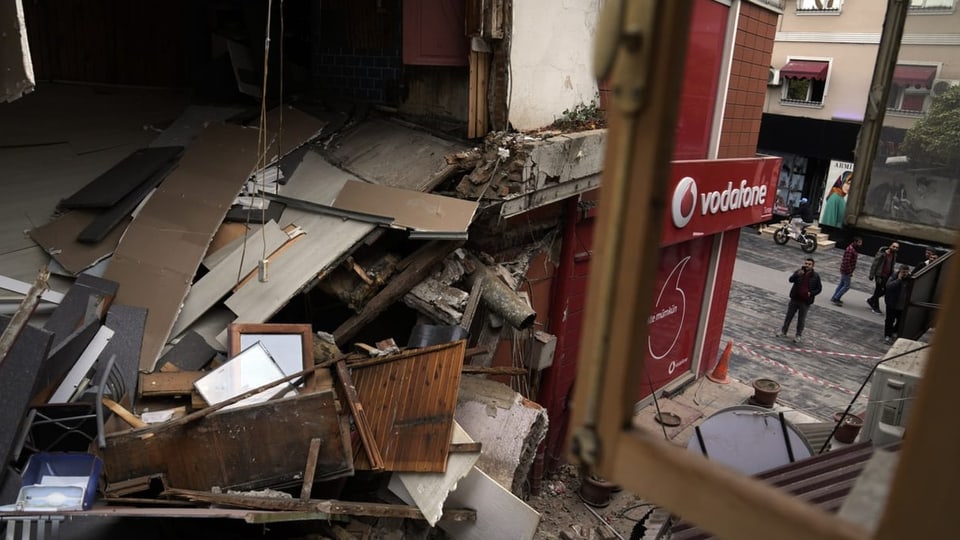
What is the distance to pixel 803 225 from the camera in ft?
72.0

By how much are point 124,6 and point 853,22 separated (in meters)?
21.4

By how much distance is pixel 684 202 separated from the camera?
29.7ft

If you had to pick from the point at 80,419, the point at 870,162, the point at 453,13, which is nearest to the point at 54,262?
the point at 80,419

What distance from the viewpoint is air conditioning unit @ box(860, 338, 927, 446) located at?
4762 mm

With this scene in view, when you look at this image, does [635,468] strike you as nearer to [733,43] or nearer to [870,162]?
[870,162]

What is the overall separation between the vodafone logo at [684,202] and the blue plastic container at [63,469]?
7435 mm

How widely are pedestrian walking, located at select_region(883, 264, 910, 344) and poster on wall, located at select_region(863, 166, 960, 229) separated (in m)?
10.9

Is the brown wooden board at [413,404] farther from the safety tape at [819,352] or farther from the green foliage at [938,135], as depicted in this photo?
the safety tape at [819,352]

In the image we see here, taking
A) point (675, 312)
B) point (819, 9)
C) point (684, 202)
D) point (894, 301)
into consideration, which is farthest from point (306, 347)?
point (819, 9)

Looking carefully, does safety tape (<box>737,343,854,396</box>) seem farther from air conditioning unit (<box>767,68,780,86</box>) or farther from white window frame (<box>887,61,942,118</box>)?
air conditioning unit (<box>767,68,780,86</box>)

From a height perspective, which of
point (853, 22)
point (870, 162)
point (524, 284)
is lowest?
point (524, 284)

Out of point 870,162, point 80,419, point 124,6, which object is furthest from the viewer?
point 124,6

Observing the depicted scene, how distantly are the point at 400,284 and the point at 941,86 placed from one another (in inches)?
183

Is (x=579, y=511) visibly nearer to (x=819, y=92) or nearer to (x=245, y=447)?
(x=245, y=447)
